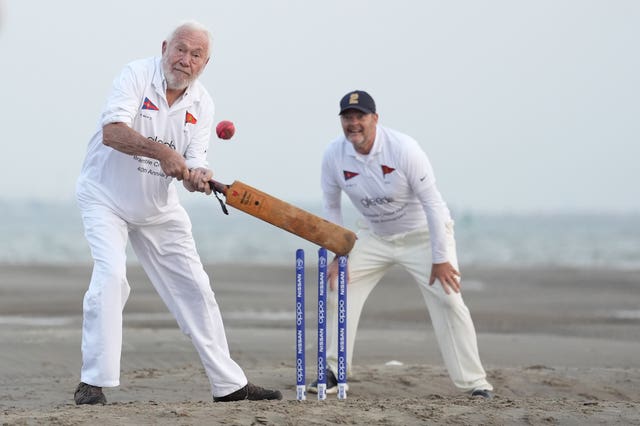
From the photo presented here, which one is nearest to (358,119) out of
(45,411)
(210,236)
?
(45,411)

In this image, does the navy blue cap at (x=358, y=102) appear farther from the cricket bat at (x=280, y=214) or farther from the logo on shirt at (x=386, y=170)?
the cricket bat at (x=280, y=214)

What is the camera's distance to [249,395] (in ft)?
22.2

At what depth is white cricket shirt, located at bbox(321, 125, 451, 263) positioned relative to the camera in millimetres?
7652

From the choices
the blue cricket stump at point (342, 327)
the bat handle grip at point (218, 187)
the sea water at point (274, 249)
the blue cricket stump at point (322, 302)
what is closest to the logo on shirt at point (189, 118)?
the bat handle grip at point (218, 187)

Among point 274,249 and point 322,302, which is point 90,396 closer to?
point 322,302

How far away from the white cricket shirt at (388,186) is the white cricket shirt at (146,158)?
1.70 m

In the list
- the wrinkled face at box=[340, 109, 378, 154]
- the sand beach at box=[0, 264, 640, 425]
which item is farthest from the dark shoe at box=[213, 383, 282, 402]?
the wrinkled face at box=[340, 109, 378, 154]

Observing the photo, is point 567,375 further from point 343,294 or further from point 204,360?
point 204,360

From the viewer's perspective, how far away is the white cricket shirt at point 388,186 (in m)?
7.65

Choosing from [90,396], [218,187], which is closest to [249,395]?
[90,396]

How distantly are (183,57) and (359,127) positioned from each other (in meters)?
1.84

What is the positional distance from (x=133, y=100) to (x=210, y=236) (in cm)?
4456

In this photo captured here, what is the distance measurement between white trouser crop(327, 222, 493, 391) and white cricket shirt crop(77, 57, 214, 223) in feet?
6.86

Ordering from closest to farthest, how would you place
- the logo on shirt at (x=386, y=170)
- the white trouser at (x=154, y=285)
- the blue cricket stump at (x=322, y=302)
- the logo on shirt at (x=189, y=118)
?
1. the white trouser at (x=154, y=285)
2. the logo on shirt at (x=189, y=118)
3. the blue cricket stump at (x=322, y=302)
4. the logo on shirt at (x=386, y=170)
